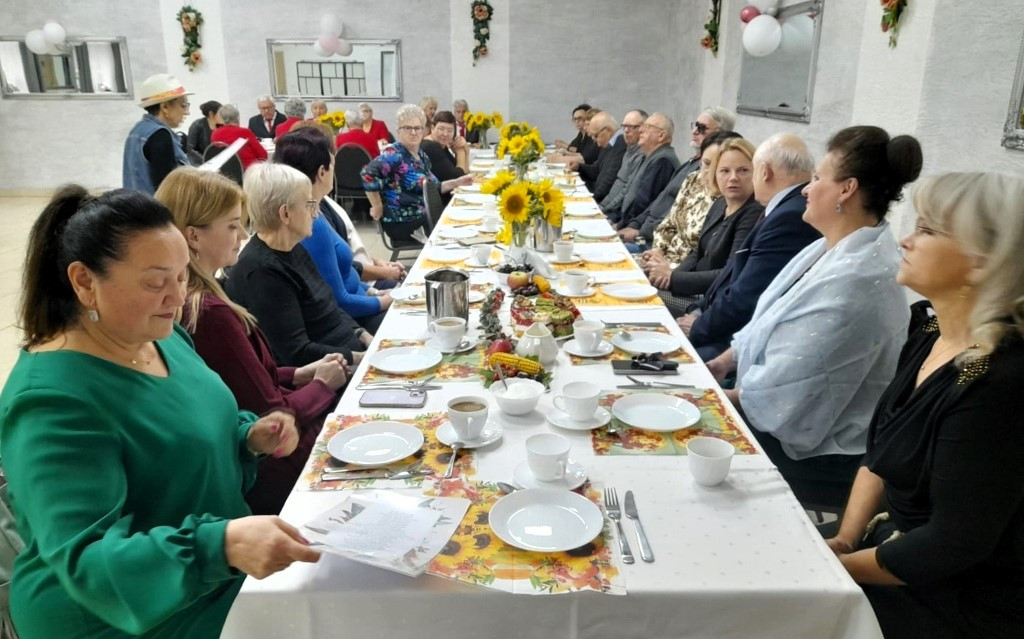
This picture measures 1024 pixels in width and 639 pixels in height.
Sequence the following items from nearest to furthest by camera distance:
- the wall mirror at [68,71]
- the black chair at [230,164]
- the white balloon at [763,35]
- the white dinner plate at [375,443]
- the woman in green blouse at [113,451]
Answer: the woman in green blouse at [113,451], the white dinner plate at [375,443], the white balloon at [763,35], the black chair at [230,164], the wall mirror at [68,71]

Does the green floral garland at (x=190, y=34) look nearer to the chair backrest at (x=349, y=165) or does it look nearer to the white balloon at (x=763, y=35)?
the chair backrest at (x=349, y=165)

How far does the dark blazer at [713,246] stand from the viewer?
10.2ft

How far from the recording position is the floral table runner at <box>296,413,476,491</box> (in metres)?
1.36

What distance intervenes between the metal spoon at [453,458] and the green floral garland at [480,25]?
9.32 meters

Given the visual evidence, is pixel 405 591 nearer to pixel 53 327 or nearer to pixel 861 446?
pixel 53 327

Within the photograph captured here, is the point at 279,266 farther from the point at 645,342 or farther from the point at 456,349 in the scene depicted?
the point at 645,342

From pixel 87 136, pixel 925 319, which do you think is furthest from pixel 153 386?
pixel 87 136

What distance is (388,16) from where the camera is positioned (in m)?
9.68

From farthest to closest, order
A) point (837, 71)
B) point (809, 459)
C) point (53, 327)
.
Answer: point (837, 71), point (809, 459), point (53, 327)

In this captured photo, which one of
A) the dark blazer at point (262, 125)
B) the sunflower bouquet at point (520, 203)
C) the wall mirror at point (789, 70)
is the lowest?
the sunflower bouquet at point (520, 203)

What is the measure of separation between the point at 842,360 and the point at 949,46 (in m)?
2.36

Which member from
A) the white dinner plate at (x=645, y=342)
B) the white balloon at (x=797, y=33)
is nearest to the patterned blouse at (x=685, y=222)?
the white dinner plate at (x=645, y=342)

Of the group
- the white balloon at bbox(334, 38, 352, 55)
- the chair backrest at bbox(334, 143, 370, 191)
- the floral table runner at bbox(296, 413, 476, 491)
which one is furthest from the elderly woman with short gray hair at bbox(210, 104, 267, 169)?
the floral table runner at bbox(296, 413, 476, 491)

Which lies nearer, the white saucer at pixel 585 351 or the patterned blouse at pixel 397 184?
the white saucer at pixel 585 351
